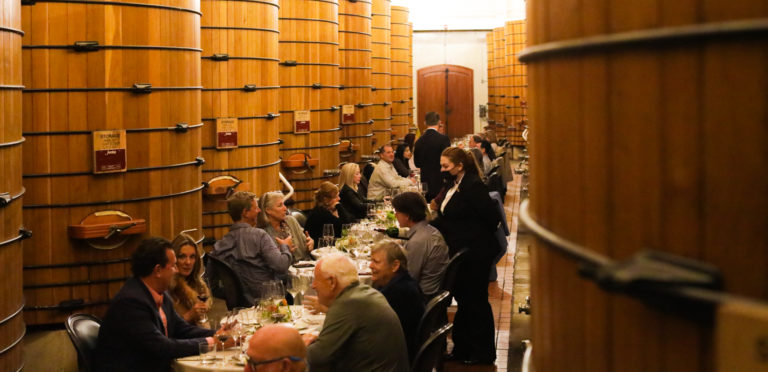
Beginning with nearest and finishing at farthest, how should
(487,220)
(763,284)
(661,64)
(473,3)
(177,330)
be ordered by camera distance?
(763,284)
(661,64)
(177,330)
(487,220)
(473,3)

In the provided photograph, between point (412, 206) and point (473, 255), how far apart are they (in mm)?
713

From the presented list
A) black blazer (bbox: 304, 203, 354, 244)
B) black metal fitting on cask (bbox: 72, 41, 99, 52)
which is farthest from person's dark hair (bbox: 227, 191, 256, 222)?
black blazer (bbox: 304, 203, 354, 244)

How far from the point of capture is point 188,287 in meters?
5.36

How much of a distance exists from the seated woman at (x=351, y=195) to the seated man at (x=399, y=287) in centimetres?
459

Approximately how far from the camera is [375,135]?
1755 centimetres

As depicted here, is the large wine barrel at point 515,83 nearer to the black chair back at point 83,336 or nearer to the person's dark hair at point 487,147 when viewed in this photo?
the person's dark hair at point 487,147

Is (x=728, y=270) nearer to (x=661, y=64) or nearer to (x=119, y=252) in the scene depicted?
(x=661, y=64)

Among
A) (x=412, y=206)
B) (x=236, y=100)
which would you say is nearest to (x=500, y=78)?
(x=236, y=100)

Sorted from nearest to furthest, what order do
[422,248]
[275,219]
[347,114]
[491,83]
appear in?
[422,248], [275,219], [347,114], [491,83]

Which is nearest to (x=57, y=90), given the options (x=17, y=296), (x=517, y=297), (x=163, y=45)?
(x=163, y=45)

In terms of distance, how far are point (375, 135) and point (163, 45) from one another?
10.9m

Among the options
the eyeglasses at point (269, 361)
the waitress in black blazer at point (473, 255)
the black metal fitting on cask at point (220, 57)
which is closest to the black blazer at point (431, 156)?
the black metal fitting on cask at point (220, 57)

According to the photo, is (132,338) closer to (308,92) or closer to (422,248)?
(422,248)

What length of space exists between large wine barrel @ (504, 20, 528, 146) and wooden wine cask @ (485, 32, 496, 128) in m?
2.28
